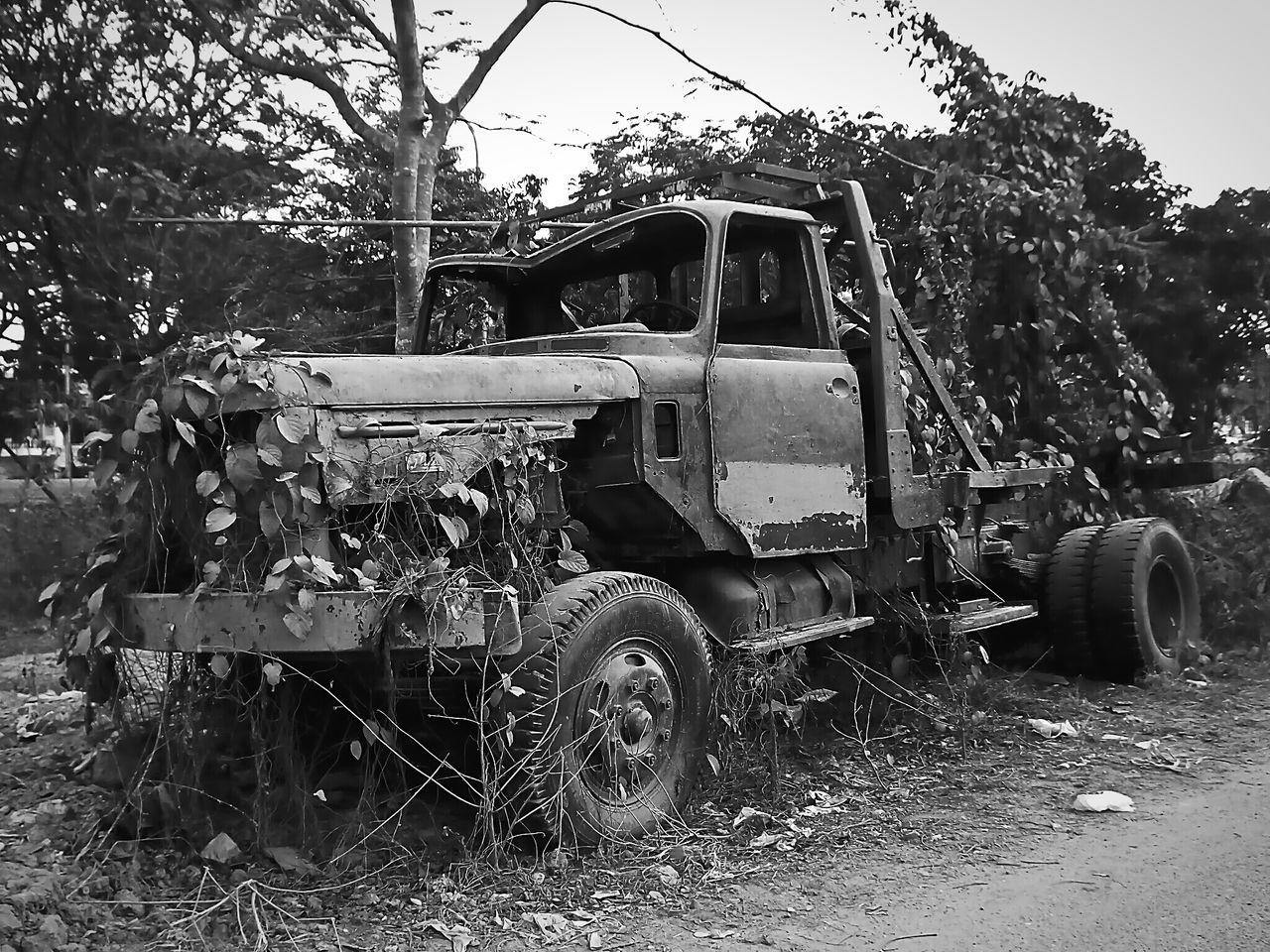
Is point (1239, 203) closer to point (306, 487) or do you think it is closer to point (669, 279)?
point (669, 279)

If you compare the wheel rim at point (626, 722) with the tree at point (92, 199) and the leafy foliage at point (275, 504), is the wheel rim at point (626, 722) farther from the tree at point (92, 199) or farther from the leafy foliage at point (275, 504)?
the tree at point (92, 199)

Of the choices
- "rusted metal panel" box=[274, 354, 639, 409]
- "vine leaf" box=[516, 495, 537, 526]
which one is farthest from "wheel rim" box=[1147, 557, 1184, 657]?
"vine leaf" box=[516, 495, 537, 526]

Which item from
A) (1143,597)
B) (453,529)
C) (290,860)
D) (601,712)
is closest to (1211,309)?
(1143,597)

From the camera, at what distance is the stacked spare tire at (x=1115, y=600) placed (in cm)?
703

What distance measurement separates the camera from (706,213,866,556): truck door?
5.18 meters

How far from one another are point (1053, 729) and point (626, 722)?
2.70m

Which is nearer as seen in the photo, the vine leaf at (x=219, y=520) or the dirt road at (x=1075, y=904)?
the dirt road at (x=1075, y=904)

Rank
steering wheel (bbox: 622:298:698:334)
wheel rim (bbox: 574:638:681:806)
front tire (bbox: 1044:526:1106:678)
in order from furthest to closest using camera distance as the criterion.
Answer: front tire (bbox: 1044:526:1106:678), steering wheel (bbox: 622:298:698:334), wheel rim (bbox: 574:638:681:806)

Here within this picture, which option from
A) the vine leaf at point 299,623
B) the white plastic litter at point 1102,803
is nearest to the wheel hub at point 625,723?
the vine leaf at point 299,623

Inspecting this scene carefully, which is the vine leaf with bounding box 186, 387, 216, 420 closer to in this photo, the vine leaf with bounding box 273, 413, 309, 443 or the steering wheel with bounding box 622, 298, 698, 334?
the vine leaf with bounding box 273, 413, 309, 443

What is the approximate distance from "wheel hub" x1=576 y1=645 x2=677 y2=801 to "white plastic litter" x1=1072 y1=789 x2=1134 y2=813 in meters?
1.68

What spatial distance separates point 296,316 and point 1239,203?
28.6 feet

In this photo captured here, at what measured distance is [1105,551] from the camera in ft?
23.7

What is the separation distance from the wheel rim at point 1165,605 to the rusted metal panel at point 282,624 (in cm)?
509
